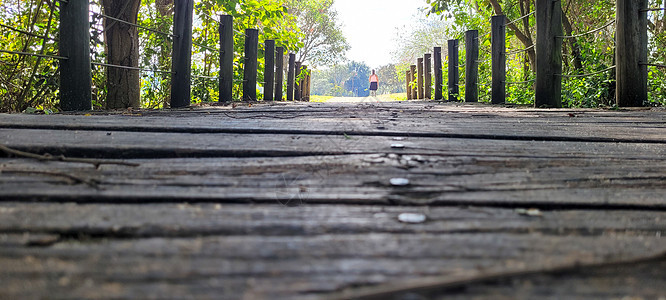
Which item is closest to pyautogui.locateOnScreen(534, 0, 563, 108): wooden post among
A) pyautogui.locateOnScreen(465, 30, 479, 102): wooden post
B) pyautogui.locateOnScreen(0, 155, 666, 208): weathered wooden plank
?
pyautogui.locateOnScreen(465, 30, 479, 102): wooden post

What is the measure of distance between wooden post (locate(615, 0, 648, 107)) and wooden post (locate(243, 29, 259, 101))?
470 cm

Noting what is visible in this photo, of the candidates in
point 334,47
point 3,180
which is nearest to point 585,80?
point 3,180

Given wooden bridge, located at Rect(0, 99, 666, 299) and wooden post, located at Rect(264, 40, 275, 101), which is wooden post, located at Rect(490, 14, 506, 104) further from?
wooden bridge, located at Rect(0, 99, 666, 299)

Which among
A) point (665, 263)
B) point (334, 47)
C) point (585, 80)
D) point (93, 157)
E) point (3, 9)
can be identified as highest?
point (334, 47)

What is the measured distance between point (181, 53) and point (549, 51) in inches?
122

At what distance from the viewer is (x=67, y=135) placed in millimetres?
1829

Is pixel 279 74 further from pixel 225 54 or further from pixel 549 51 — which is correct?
pixel 549 51

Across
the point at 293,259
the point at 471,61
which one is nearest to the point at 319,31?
the point at 471,61

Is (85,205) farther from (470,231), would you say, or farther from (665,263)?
(665,263)

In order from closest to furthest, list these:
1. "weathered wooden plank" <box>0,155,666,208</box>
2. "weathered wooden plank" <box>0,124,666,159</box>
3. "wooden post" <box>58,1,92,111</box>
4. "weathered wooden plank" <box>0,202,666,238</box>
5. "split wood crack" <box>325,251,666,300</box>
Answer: "split wood crack" <box>325,251,666,300</box> → "weathered wooden plank" <box>0,202,666,238</box> → "weathered wooden plank" <box>0,155,666,208</box> → "weathered wooden plank" <box>0,124,666,159</box> → "wooden post" <box>58,1,92,111</box>

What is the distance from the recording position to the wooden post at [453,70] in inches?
352

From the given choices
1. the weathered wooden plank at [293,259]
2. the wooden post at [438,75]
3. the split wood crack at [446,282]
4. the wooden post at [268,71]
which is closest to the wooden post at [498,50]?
the wooden post at [268,71]

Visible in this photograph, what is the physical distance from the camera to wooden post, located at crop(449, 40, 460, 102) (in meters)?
8.95

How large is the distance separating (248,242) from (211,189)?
13.8 inches
